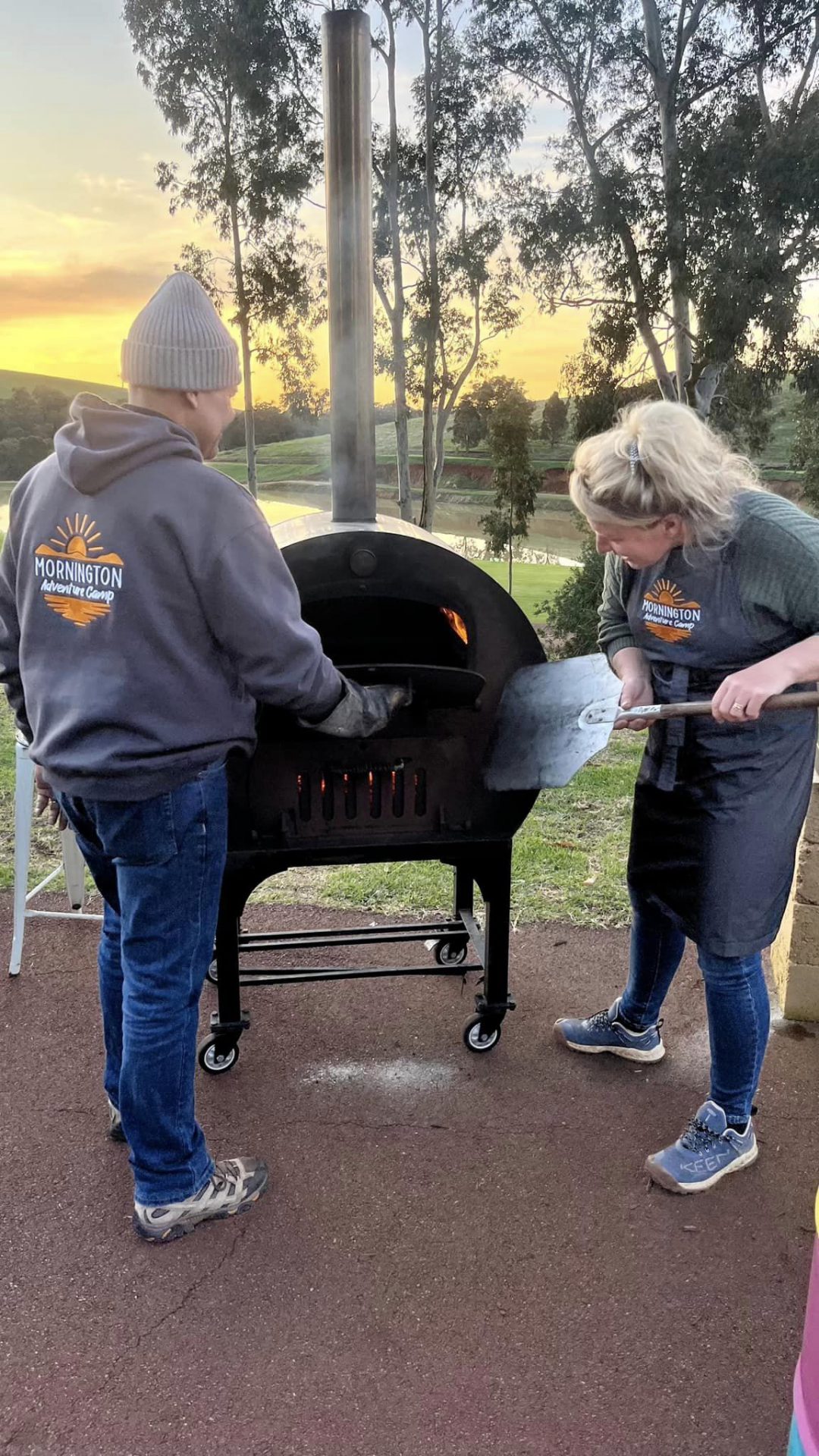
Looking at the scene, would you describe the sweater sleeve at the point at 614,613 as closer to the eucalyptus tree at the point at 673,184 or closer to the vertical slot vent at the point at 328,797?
the vertical slot vent at the point at 328,797

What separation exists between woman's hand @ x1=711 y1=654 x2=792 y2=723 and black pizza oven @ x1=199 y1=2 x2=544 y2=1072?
0.58 m

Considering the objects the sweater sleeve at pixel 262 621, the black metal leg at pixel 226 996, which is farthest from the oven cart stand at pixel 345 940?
the sweater sleeve at pixel 262 621

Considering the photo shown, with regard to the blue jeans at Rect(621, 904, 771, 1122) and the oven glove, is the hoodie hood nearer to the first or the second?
the oven glove

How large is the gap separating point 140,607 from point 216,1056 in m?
1.44

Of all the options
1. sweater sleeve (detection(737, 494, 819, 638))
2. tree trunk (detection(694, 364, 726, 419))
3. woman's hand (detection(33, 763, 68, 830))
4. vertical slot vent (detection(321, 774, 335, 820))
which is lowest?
vertical slot vent (detection(321, 774, 335, 820))

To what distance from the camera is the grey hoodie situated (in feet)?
5.33

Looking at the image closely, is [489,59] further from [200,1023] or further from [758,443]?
[200,1023]

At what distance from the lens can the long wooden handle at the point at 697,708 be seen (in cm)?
177

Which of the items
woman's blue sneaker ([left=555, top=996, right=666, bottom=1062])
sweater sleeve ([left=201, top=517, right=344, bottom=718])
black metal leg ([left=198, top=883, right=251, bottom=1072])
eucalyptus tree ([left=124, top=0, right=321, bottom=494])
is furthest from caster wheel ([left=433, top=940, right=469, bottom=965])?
eucalyptus tree ([left=124, top=0, right=321, bottom=494])

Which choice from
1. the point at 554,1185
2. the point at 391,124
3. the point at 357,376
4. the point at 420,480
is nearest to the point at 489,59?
the point at 391,124

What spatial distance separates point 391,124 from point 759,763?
360 inches

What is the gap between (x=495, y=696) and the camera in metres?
2.37

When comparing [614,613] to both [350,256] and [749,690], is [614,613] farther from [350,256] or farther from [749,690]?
[350,256]

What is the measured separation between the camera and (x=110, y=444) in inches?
64.6
